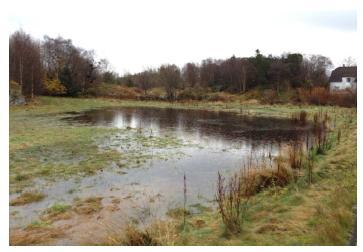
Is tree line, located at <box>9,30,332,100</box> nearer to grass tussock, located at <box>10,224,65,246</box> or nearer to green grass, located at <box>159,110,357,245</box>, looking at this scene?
grass tussock, located at <box>10,224,65,246</box>

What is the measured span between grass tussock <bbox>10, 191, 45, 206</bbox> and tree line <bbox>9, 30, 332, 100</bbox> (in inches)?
1464

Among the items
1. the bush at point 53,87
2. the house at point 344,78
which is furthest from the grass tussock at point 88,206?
the house at point 344,78

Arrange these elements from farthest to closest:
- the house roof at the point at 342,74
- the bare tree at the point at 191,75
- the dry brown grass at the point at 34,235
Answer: the bare tree at the point at 191,75, the house roof at the point at 342,74, the dry brown grass at the point at 34,235

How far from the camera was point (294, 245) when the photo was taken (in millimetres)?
5574

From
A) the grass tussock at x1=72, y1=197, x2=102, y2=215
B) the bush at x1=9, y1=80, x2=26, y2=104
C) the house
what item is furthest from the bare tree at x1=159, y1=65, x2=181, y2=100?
the grass tussock at x1=72, y1=197, x2=102, y2=215

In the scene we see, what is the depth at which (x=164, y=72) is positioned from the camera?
64562 mm

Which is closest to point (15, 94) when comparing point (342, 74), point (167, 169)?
point (167, 169)

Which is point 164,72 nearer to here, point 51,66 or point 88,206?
point 51,66

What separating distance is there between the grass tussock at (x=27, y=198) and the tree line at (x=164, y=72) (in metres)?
37.2

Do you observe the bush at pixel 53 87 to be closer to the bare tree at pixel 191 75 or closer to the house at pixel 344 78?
the bare tree at pixel 191 75

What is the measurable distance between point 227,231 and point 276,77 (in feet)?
170

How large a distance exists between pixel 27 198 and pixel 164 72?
56.9 m

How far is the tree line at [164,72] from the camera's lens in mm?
45438

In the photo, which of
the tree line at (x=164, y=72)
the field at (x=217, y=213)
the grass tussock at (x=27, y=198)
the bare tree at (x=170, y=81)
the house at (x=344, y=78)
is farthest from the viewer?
the bare tree at (x=170, y=81)
